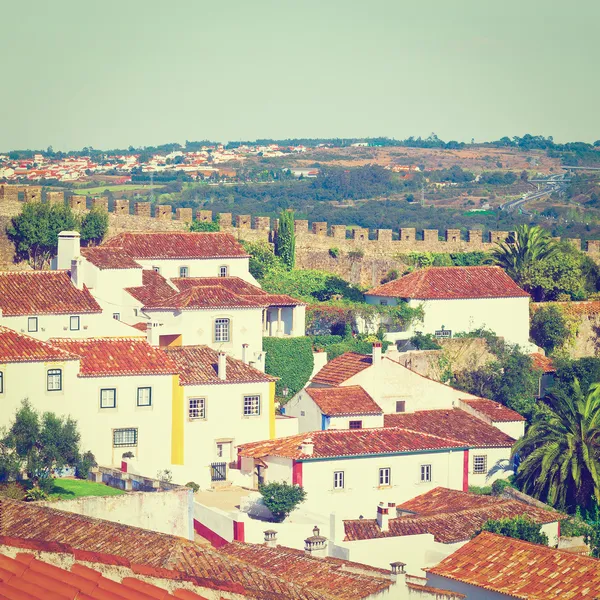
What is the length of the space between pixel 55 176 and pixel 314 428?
64545 mm

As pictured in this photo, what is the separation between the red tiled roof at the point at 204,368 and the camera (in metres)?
42.2

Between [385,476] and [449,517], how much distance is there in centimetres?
481

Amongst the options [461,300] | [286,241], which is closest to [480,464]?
[461,300]

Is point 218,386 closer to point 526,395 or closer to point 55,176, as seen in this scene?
point 526,395

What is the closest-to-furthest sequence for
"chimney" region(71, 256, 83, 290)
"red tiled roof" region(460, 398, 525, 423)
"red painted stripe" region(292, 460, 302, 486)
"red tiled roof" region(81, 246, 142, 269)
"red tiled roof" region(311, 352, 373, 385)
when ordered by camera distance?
"red painted stripe" region(292, 460, 302, 486)
"chimney" region(71, 256, 83, 290)
"red tiled roof" region(311, 352, 373, 385)
"red tiled roof" region(460, 398, 525, 423)
"red tiled roof" region(81, 246, 142, 269)

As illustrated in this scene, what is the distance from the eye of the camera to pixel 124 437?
40.3 meters

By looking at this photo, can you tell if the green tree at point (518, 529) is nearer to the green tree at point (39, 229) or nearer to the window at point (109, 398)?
the window at point (109, 398)

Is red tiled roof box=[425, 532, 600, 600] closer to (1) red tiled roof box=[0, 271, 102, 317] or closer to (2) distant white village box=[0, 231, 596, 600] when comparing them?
(2) distant white village box=[0, 231, 596, 600]

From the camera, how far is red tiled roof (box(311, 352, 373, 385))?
46875mm

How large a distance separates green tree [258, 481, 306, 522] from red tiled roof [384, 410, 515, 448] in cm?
765

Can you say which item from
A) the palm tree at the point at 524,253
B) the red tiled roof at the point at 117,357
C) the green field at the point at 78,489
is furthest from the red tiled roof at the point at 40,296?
the palm tree at the point at 524,253

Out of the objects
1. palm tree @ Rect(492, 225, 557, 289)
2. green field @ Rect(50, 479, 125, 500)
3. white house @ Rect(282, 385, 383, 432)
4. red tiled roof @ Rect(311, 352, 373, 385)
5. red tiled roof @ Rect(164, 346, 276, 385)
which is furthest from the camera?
palm tree @ Rect(492, 225, 557, 289)

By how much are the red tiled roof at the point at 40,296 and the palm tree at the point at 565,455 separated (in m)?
11.9

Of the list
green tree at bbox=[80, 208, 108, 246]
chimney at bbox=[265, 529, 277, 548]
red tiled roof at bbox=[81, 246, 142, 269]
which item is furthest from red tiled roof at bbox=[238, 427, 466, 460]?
green tree at bbox=[80, 208, 108, 246]
